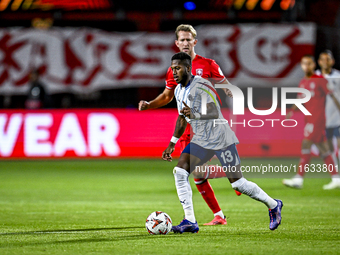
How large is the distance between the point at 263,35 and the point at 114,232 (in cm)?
1269

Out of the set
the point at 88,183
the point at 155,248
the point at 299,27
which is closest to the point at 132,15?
the point at 299,27

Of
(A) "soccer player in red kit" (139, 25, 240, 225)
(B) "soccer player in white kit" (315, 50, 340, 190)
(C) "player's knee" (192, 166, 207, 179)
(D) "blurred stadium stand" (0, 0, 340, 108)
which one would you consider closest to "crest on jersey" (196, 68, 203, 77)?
(A) "soccer player in red kit" (139, 25, 240, 225)

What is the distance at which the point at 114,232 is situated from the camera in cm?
624

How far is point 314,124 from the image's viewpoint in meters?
10.9

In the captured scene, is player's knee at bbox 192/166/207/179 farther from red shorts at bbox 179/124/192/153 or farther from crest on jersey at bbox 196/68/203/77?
crest on jersey at bbox 196/68/203/77

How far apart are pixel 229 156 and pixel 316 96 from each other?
5.37 m

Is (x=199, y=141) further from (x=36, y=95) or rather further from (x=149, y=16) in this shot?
(x=149, y=16)

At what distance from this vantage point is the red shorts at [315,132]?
35.6ft

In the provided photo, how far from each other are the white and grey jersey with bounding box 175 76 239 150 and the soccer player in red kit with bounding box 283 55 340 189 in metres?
4.94

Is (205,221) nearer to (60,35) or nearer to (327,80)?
(327,80)

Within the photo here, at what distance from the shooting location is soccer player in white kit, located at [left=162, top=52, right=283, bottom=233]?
19.8 ft

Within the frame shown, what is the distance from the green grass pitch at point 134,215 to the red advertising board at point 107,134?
1.68m

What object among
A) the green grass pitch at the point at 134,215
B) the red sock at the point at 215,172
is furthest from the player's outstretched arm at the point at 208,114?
the green grass pitch at the point at 134,215

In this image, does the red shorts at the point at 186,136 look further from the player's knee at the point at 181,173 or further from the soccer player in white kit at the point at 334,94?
the soccer player in white kit at the point at 334,94
